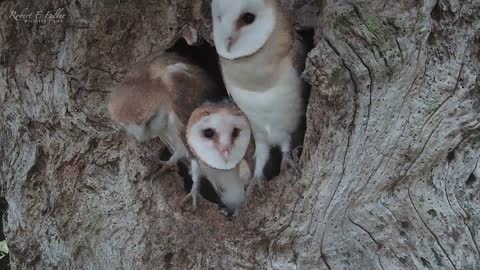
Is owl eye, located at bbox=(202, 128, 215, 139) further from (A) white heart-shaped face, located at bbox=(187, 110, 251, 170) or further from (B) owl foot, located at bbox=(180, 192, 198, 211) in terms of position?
(B) owl foot, located at bbox=(180, 192, 198, 211)

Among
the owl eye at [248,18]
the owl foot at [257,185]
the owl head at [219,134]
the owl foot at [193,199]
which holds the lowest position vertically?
the owl foot at [193,199]

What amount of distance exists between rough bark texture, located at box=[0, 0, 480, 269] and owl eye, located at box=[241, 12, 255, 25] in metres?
0.18

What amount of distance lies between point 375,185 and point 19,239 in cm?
136

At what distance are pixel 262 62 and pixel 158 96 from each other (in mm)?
411

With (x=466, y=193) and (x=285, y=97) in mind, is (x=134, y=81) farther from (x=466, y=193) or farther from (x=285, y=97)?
(x=466, y=193)

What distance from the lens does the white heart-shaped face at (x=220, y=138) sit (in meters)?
2.56

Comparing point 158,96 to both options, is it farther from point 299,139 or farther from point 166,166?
point 299,139

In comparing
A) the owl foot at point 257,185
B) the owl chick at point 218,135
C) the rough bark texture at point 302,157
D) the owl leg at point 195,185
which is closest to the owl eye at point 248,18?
the rough bark texture at point 302,157

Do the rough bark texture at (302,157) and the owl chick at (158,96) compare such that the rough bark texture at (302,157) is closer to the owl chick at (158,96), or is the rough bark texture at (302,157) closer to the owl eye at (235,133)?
the owl chick at (158,96)

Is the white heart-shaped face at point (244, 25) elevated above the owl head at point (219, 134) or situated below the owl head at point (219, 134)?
above

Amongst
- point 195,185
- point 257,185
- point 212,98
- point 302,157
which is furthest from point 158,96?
point 302,157

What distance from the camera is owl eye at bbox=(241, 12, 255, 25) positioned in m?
2.36

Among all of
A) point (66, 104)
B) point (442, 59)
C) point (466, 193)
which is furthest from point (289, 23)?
point (66, 104)

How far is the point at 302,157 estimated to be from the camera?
2.39 metres
